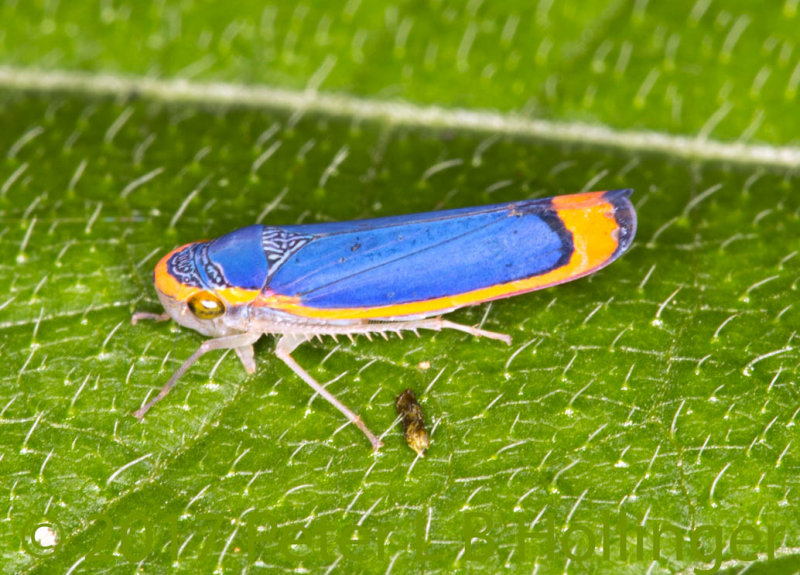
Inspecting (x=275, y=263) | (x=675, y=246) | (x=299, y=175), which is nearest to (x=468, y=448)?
(x=275, y=263)

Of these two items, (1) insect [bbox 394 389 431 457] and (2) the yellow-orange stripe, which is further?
(2) the yellow-orange stripe

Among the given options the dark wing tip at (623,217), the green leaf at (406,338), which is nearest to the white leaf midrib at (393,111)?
the green leaf at (406,338)

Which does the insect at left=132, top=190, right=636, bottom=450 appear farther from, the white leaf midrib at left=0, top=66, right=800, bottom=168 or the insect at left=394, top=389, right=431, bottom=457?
the white leaf midrib at left=0, top=66, right=800, bottom=168

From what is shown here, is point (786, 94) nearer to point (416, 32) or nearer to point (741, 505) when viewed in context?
point (416, 32)

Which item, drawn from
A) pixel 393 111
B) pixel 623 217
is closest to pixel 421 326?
pixel 623 217

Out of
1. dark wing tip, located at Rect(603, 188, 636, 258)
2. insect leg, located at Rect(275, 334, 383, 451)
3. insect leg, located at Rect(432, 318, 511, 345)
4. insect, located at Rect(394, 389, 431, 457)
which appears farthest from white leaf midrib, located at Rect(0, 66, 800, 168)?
insect, located at Rect(394, 389, 431, 457)

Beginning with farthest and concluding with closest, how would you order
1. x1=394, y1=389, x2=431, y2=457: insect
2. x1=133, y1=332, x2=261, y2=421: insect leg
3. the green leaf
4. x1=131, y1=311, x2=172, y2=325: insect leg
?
x1=131, y1=311, x2=172, y2=325: insect leg < x1=133, y1=332, x2=261, y2=421: insect leg < x1=394, y1=389, x2=431, y2=457: insect < the green leaf
